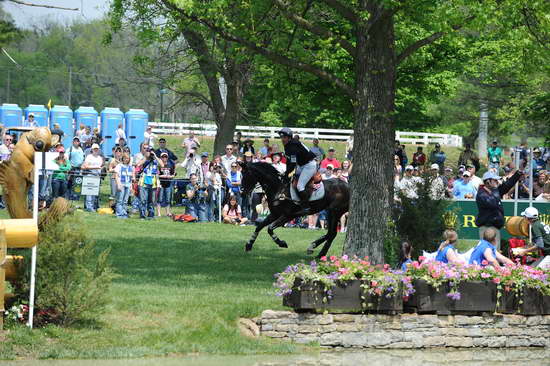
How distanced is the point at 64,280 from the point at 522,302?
6.81 metres

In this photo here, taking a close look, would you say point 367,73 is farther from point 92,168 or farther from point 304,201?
point 92,168

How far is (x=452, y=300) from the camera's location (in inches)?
583

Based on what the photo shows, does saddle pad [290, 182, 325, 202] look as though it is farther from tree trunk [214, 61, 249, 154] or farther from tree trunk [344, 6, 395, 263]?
tree trunk [214, 61, 249, 154]

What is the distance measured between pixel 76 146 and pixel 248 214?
5.54 meters

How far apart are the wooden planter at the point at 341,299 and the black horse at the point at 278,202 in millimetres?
7227

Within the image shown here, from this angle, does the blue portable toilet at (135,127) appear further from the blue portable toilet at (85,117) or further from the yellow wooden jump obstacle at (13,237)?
the yellow wooden jump obstacle at (13,237)

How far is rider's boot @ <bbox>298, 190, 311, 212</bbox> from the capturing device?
2178 centimetres

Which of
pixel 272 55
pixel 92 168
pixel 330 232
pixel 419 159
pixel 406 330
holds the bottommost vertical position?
pixel 406 330

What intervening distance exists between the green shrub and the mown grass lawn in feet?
0.98

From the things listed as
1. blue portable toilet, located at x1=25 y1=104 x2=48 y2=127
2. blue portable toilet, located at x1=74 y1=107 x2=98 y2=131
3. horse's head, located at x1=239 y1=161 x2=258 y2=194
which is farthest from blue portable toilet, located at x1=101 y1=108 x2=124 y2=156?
horse's head, located at x1=239 y1=161 x2=258 y2=194

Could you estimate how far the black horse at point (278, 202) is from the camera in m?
21.6

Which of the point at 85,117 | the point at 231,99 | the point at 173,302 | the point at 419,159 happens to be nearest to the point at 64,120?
the point at 85,117

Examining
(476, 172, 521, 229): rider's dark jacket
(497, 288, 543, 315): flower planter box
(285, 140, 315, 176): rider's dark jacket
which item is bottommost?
(497, 288, 543, 315): flower planter box

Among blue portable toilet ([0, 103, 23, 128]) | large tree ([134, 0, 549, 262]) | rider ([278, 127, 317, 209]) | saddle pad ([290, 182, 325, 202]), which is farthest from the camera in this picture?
blue portable toilet ([0, 103, 23, 128])
